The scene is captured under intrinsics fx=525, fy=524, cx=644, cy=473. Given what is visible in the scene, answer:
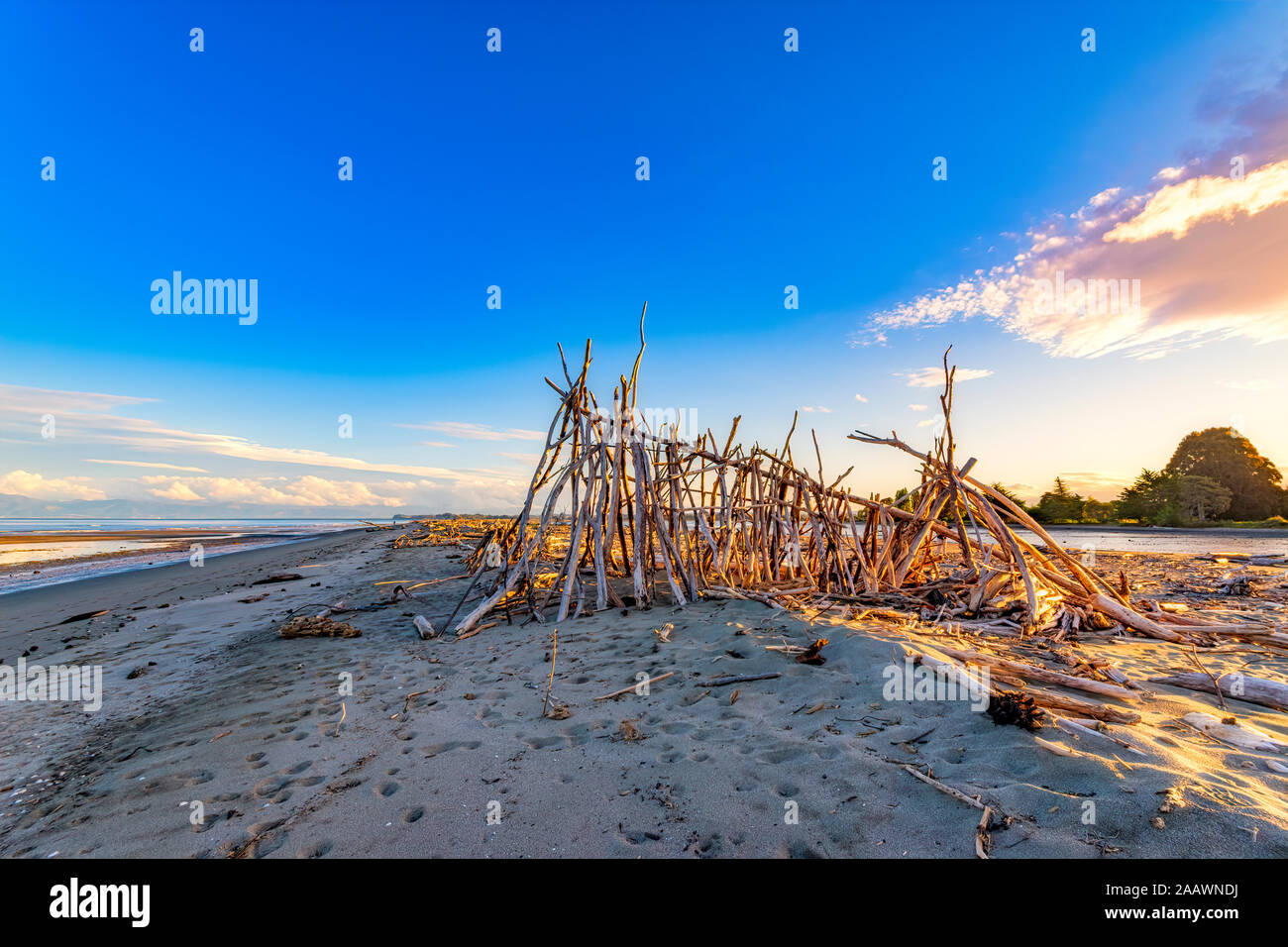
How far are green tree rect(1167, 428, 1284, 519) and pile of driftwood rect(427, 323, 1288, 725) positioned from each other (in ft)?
117

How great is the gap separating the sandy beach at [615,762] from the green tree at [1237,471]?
36741 millimetres

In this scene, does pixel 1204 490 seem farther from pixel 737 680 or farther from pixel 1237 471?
pixel 737 680

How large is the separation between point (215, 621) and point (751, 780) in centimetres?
884

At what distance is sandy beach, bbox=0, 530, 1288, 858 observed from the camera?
234cm

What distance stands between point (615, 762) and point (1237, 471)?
43.0 metres

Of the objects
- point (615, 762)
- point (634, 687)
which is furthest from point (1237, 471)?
point (615, 762)

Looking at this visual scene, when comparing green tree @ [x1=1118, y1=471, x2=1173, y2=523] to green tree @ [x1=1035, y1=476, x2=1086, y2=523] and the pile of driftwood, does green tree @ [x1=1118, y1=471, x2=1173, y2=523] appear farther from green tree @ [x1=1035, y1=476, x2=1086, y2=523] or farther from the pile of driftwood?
the pile of driftwood

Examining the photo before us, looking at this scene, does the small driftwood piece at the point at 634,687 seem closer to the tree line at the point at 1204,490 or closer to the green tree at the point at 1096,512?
the tree line at the point at 1204,490

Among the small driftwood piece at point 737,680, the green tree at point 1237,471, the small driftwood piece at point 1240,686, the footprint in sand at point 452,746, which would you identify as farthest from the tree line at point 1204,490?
the footprint in sand at point 452,746

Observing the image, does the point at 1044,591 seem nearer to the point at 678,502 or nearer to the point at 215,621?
the point at 678,502

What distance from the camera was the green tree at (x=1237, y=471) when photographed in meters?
28.7

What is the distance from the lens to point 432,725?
3.79 meters
